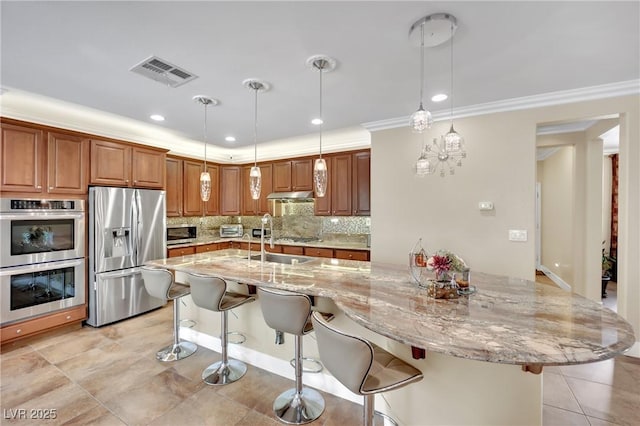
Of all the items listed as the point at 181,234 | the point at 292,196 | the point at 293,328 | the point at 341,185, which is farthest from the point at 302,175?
the point at 293,328

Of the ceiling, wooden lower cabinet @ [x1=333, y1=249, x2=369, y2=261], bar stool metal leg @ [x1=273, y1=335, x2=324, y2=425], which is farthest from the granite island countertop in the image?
wooden lower cabinet @ [x1=333, y1=249, x2=369, y2=261]

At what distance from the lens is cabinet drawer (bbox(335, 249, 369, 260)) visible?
410 centimetres

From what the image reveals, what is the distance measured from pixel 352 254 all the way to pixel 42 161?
393cm

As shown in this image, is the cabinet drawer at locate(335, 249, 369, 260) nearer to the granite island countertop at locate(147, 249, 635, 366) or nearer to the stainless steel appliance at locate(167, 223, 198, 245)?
the granite island countertop at locate(147, 249, 635, 366)

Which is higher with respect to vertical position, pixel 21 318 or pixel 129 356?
pixel 21 318

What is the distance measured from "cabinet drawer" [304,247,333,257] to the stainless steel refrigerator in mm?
2183

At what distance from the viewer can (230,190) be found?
580 cm

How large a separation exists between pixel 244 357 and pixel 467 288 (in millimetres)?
2143

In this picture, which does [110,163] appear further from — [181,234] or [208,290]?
[208,290]

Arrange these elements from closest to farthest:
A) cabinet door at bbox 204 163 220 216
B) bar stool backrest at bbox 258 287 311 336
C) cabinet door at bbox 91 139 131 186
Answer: bar stool backrest at bbox 258 287 311 336, cabinet door at bbox 91 139 131 186, cabinet door at bbox 204 163 220 216

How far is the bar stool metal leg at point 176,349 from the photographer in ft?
9.15

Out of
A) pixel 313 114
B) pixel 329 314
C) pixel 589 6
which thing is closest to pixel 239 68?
pixel 313 114

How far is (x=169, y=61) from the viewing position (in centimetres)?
212

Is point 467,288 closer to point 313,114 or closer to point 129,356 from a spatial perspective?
point 313,114
